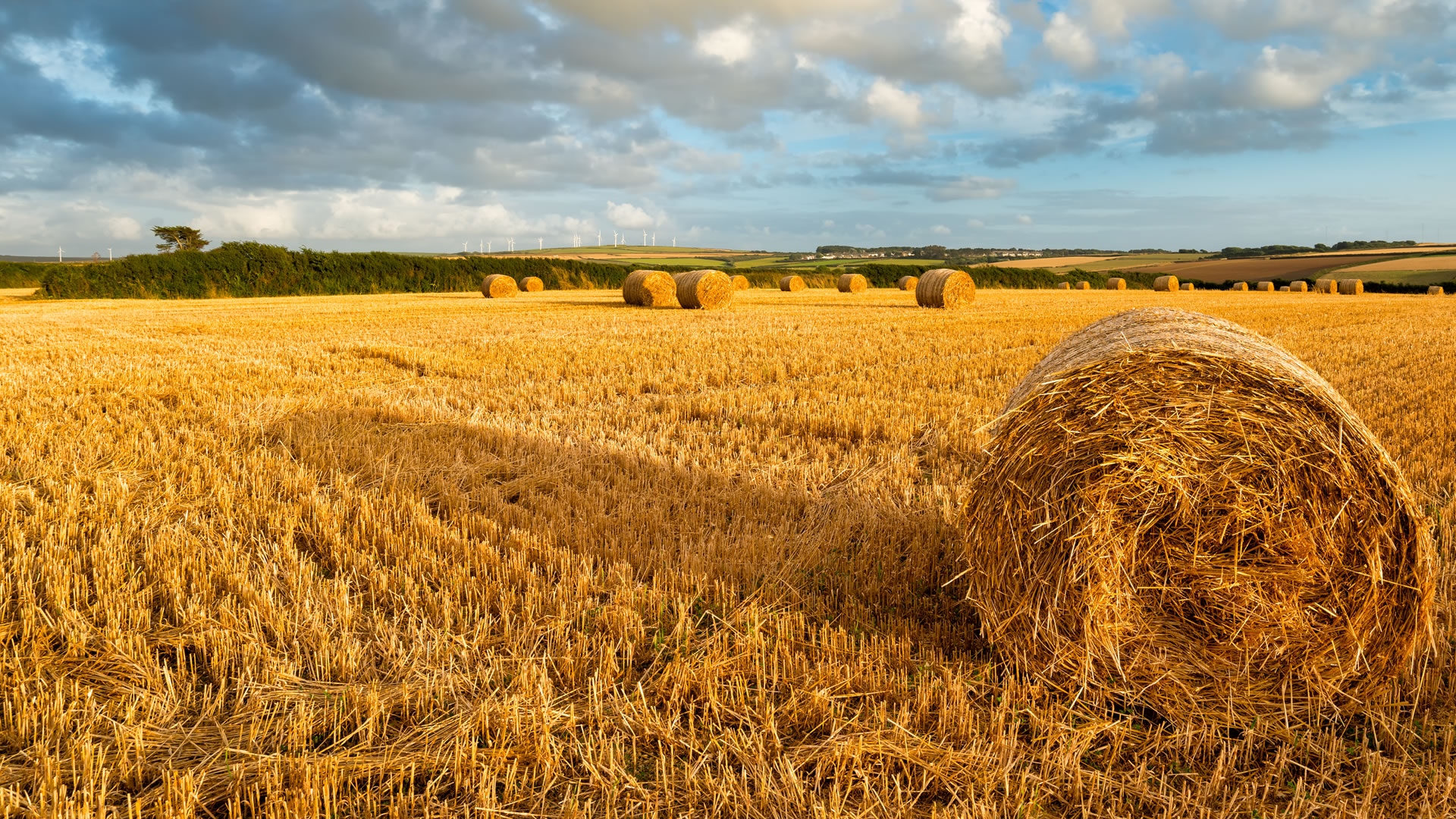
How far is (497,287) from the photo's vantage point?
35625 millimetres

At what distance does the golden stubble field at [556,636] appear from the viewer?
252 cm

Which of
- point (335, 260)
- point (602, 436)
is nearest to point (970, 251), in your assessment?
point (335, 260)

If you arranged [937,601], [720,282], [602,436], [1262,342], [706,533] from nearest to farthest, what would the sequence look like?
[937,601]
[1262,342]
[706,533]
[602,436]
[720,282]

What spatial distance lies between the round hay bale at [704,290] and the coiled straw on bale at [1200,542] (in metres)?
21.5

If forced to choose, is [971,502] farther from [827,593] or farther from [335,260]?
[335,260]

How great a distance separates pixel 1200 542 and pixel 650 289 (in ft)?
79.8

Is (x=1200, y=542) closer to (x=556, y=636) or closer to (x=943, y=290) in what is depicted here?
(x=556, y=636)

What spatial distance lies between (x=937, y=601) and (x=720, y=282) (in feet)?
72.2

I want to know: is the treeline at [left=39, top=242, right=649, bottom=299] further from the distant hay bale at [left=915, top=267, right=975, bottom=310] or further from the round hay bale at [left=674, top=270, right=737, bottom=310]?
the distant hay bale at [left=915, top=267, right=975, bottom=310]

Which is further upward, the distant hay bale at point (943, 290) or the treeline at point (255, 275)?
the treeline at point (255, 275)

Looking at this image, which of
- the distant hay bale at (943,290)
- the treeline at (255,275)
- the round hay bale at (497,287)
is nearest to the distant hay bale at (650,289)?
the distant hay bale at (943,290)

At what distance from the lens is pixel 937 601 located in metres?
3.82

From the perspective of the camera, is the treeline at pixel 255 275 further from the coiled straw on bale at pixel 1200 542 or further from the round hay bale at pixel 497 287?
the coiled straw on bale at pixel 1200 542

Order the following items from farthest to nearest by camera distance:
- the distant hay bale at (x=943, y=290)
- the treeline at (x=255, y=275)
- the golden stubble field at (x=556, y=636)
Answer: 1. the treeline at (x=255, y=275)
2. the distant hay bale at (x=943, y=290)
3. the golden stubble field at (x=556, y=636)
